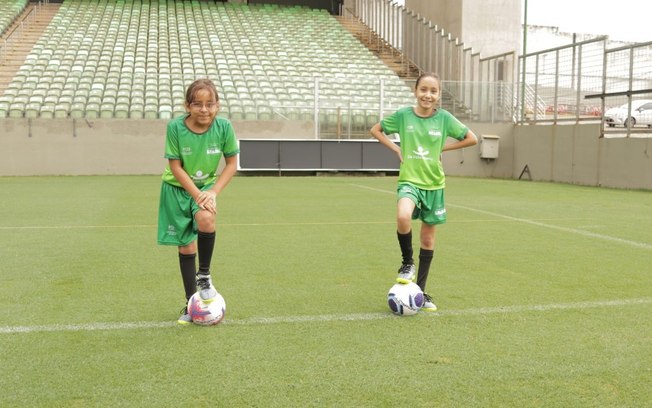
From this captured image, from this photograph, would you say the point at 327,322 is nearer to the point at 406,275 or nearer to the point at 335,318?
the point at 335,318

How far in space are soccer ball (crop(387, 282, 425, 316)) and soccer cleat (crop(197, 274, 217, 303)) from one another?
1196mm

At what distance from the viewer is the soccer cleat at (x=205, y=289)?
4.42 metres

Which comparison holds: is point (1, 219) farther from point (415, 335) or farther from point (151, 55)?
point (151, 55)

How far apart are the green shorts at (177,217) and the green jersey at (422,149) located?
148cm

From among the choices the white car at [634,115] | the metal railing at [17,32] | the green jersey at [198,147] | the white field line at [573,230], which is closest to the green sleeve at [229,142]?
the green jersey at [198,147]

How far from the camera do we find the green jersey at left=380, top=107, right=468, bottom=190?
201 inches

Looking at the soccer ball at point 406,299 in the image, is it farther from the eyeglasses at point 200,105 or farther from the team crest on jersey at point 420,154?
the eyeglasses at point 200,105

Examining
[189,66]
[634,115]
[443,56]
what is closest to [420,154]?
[634,115]

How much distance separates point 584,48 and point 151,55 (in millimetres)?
16200

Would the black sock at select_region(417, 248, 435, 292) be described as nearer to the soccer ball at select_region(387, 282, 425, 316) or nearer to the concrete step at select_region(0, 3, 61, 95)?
the soccer ball at select_region(387, 282, 425, 316)

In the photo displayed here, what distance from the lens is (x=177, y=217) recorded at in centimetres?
455

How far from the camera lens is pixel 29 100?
76.9 feet

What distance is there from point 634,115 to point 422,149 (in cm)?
1618

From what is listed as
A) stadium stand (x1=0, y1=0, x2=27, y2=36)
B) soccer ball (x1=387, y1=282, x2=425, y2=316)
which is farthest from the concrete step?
soccer ball (x1=387, y1=282, x2=425, y2=316)
